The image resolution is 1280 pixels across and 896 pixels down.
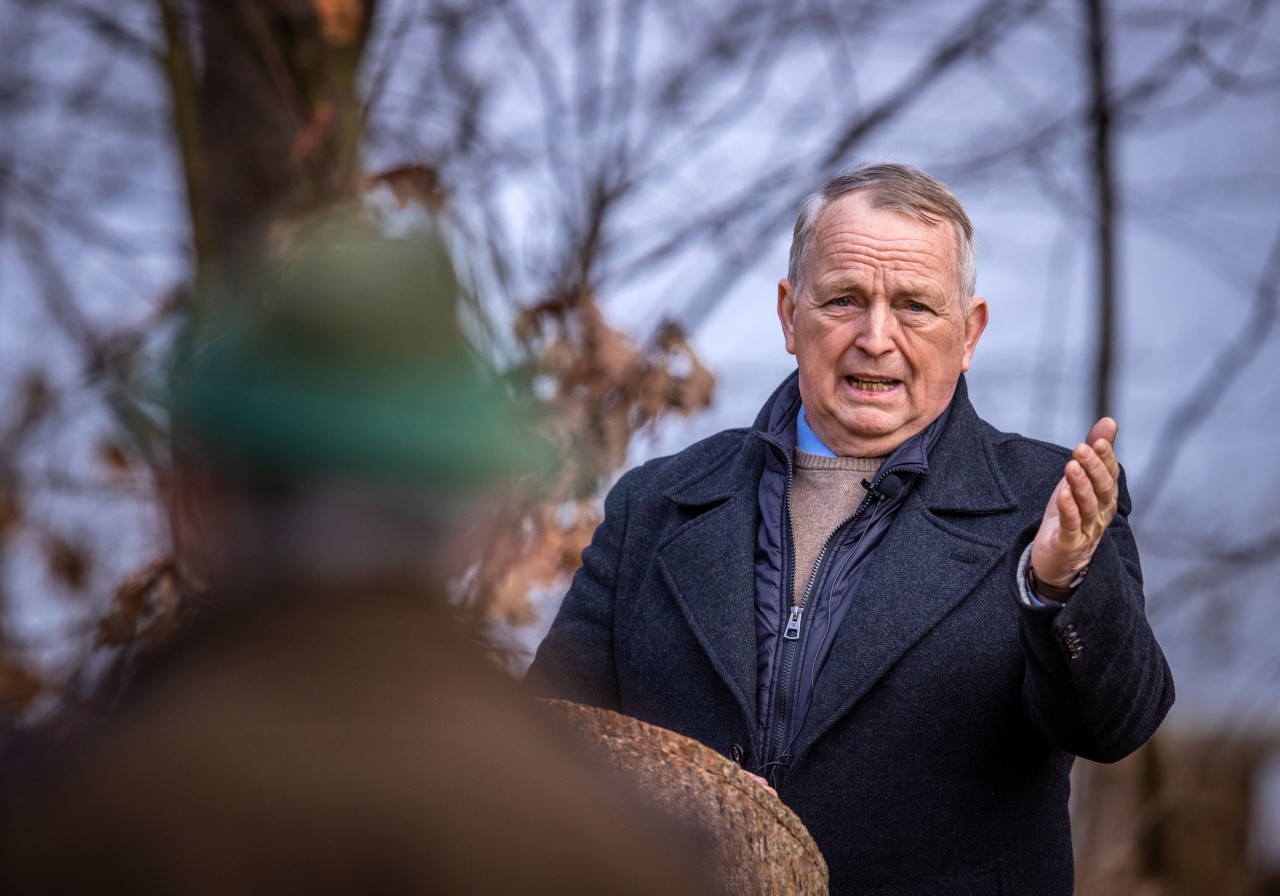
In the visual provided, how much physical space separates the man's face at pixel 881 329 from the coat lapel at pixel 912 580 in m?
0.13

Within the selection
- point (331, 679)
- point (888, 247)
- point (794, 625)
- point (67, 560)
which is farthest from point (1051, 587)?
point (67, 560)

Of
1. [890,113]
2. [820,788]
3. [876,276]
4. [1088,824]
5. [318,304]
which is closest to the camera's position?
[318,304]

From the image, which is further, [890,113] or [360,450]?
[890,113]

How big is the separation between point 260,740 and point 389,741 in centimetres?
8

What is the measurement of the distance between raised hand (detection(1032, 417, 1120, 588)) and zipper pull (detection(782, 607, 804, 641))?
1.73 feet

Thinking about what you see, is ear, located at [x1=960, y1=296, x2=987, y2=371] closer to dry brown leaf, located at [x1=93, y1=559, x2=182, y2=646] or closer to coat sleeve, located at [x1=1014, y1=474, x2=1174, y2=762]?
coat sleeve, located at [x1=1014, y1=474, x2=1174, y2=762]

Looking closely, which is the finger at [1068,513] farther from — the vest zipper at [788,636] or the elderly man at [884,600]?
the vest zipper at [788,636]

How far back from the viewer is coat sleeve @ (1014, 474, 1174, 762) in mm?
1973

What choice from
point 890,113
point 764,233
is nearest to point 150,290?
point 764,233

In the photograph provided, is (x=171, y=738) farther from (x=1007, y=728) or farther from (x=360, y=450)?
(x=1007, y=728)

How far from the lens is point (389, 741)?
36.5 inches

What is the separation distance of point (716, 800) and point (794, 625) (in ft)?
2.34

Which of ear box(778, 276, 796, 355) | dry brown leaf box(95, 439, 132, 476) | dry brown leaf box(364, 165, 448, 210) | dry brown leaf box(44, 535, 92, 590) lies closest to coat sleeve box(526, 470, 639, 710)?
ear box(778, 276, 796, 355)

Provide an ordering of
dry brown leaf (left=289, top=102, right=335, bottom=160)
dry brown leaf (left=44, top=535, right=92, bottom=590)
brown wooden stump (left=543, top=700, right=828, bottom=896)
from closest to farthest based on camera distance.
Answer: brown wooden stump (left=543, top=700, right=828, bottom=896) → dry brown leaf (left=289, top=102, right=335, bottom=160) → dry brown leaf (left=44, top=535, right=92, bottom=590)
